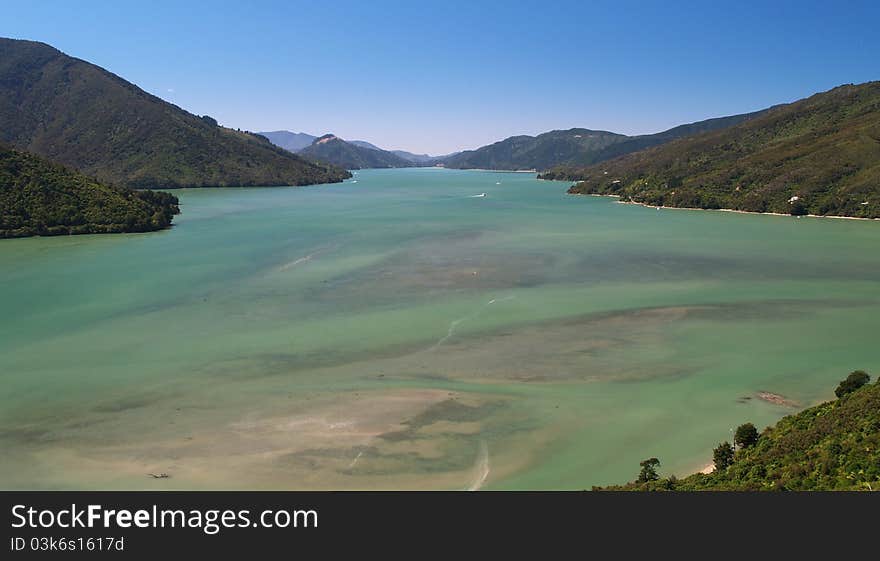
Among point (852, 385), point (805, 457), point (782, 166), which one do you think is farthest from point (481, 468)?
point (782, 166)

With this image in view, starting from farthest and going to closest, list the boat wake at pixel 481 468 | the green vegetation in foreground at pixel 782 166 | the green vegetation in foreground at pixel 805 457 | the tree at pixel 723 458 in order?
the green vegetation in foreground at pixel 782 166
the boat wake at pixel 481 468
the tree at pixel 723 458
the green vegetation in foreground at pixel 805 457

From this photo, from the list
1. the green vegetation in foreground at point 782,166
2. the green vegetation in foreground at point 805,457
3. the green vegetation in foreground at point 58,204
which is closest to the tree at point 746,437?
the green vegetation in foreground at point 805,457

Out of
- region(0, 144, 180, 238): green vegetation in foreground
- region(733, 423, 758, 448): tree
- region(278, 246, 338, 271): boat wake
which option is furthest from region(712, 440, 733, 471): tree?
region(0, 144, 180, 238): green vegetation in foreground

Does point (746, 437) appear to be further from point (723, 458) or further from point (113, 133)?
point (113, 133)

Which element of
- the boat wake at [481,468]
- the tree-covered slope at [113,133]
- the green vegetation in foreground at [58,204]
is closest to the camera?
the boat wake at [481,468]

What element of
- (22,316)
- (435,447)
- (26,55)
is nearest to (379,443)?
(435,447)

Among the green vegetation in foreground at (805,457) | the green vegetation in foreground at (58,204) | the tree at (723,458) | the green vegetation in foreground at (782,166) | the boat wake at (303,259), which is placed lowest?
the tree at (723,458)

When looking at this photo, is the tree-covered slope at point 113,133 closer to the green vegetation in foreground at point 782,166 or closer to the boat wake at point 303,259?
the green vegetation in foreground at point 782,166
